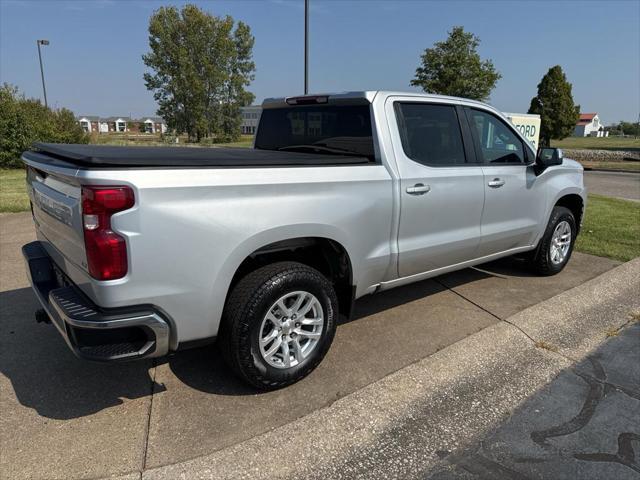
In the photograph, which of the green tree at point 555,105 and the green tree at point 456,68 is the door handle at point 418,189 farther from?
the green tree at point 555,105

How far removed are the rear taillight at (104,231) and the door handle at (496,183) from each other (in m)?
3.11

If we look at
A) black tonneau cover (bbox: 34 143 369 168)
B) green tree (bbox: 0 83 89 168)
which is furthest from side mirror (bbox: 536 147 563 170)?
green tree (bbox: 0 83 89 168)

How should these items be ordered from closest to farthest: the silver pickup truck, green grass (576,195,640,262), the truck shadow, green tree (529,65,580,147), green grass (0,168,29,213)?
the silver pickup truck
the truck shadow
green grass (576,195,640,262)
green grass (0,168,29,213)
green tree (529,65,580,147)

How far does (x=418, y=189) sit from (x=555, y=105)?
40696 millimetres

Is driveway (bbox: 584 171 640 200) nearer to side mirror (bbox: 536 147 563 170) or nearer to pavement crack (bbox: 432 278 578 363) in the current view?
side mirror (bbox: 536 147 563 170)

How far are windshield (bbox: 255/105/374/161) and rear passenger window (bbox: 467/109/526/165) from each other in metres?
1.23

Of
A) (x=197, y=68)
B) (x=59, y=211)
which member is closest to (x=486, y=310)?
(x=59, y=211)

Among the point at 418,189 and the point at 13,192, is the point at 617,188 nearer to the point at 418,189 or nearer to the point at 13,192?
the point at 418,189

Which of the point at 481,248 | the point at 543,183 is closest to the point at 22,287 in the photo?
the point at 481,248

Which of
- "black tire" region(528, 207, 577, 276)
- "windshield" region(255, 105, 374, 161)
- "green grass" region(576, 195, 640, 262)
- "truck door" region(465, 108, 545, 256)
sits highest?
"windshield" region(255, 105, 374, 161)

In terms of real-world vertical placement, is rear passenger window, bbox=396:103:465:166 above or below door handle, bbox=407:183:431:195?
above

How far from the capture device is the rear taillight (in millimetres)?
2252

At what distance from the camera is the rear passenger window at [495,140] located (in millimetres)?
4340

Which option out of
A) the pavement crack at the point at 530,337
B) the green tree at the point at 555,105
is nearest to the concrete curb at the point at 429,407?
the pavement crack at the point at 530,337
